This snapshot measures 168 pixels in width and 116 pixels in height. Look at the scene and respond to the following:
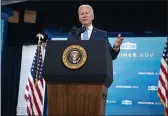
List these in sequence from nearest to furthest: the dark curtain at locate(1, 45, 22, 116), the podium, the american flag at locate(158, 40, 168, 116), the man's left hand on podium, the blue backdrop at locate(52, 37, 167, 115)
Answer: the podium, the man's left hand on podium, the american flag at locate(158, 40, 168, 116), the blue backdrop at locate(52, 37, 167, 115), the dark curtain at locate(1, 45, 22, 116)

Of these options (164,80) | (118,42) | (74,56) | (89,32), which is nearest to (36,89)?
(164,80)

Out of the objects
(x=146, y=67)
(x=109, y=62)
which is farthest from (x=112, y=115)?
(x=109, y=62)

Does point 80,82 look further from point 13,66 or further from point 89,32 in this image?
point 13,66

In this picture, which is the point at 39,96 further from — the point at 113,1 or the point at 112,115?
the point at 113,1

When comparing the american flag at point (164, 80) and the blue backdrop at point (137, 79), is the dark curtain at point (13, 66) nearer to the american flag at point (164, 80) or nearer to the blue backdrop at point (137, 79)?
the blue backdrop at point (137, 79)

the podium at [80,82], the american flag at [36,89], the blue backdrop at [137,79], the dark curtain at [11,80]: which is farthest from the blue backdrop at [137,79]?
the podium at [80,82]

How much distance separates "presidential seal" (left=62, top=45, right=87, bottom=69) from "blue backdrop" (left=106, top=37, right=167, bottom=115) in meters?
3.35

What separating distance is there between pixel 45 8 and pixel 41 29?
1.22ft

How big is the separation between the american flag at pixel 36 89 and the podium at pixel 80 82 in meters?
3.30

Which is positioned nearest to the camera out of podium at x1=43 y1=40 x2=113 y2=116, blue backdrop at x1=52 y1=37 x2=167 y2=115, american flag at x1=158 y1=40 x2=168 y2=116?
podium at x1=43 y1=40 x2=113 y2=116

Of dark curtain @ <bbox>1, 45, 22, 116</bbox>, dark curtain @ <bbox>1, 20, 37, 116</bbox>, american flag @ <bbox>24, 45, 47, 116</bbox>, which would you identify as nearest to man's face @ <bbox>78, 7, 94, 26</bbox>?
american flag @ <bbox>24, 45, 47, 116</bbox>

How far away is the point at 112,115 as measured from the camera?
5117 millimetres

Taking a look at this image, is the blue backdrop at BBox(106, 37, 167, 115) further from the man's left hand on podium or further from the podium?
the podium

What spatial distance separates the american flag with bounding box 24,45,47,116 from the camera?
5.14 metres
